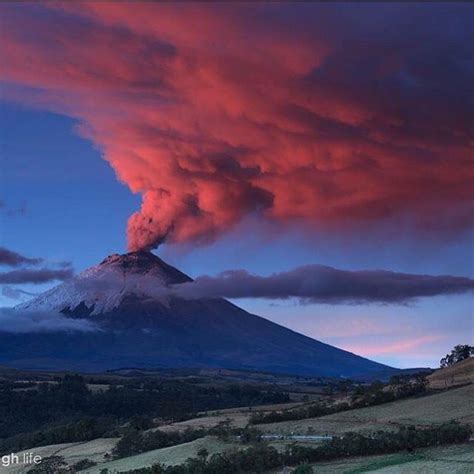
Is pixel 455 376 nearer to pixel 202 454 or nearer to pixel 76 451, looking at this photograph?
pixel 76 451

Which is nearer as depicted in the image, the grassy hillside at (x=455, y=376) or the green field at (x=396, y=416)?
the green field at (x=396, y=416)

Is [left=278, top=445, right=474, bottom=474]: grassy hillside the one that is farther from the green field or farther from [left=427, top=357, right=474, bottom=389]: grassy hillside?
[left=427, top=357, right=474, bottom=389]: grassy hillside

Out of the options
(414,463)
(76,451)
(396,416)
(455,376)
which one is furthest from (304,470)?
(455,376)

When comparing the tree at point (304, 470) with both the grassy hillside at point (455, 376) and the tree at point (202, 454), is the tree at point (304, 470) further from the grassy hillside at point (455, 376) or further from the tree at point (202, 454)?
the grassy hillside at point (455, 376)

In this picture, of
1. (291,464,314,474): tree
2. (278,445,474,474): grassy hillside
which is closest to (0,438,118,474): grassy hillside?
(278,445,474,474): grassy hillside

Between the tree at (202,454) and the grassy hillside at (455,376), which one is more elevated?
the grassy hillside at (455,376)

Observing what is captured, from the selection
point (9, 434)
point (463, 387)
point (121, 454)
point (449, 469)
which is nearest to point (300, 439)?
point (121, 454)

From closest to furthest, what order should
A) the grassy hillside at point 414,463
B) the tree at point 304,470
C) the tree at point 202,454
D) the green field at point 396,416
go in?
1. the grassy hillside at point 414,463
2. the tree at point 304,470
3. the tree at point 202,454
4. the green field at point 396,416

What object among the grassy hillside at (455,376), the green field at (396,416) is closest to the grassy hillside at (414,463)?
the green field at (396,416)

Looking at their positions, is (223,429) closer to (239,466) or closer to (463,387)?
(239,466)

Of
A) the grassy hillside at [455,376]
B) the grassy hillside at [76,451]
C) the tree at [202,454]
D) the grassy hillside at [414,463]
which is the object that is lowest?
the grassy hillside at [414,463]
